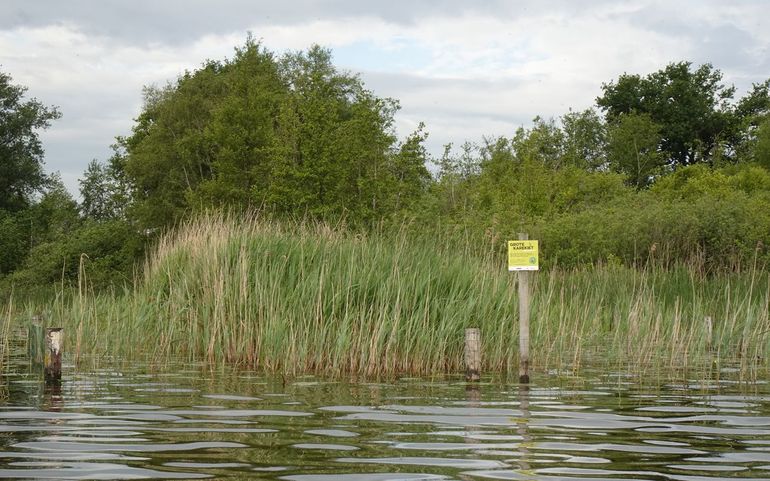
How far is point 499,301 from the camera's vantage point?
1407 cm

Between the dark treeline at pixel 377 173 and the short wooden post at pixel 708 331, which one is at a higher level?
the dark treeline at pixel 377 173

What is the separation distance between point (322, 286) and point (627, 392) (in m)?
4.09

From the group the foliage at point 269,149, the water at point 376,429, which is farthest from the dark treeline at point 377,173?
the water at point 376,429

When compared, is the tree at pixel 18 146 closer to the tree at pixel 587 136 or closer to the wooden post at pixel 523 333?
the tree at pixel 587 136

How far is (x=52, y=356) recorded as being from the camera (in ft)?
37.8

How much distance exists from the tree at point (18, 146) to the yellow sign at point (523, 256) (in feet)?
200

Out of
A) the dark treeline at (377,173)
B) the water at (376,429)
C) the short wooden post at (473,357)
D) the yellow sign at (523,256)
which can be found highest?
the dark treeline at (377,173)

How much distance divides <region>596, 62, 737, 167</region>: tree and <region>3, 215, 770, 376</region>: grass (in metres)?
57.7

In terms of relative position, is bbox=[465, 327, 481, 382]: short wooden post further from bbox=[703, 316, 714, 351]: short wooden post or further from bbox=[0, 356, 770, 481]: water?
bbox=[703, 316, 714, 351]: short wooden post

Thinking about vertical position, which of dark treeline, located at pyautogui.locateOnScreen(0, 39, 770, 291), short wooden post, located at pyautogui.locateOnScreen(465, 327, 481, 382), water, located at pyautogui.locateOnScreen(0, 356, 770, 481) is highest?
dark treeline, located at pyautogui.locateOnScreen(0, 39, 770, 291)

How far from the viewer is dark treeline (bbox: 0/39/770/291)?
3575 cm

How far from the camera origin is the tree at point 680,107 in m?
71.9

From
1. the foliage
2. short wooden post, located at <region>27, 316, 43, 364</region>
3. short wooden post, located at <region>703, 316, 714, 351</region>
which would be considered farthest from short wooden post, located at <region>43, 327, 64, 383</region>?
the foliage

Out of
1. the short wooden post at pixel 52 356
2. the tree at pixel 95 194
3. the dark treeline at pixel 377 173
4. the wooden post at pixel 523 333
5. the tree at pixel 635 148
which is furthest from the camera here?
the tree at pixel 95 194
